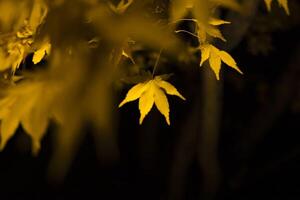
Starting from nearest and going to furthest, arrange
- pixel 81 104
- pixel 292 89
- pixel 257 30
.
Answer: pixel 81 104 → pixel 257 30 → pixel 292 89

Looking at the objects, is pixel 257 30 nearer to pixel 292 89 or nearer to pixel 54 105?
pixel 292 89

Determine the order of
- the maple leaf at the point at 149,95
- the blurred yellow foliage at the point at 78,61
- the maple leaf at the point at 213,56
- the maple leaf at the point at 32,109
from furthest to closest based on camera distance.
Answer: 1. the maple leaf at the point at 213,56
2. the maple leaf at the point at 149,95
3. the maple leaf at the point at 32,109
4. the blurred yellow foliage at the point at 78,61

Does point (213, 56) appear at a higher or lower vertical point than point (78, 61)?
higher

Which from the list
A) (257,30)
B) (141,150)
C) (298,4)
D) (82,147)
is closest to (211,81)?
(257,30)

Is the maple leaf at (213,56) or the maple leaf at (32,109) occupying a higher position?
the maple leaf at (213,56)

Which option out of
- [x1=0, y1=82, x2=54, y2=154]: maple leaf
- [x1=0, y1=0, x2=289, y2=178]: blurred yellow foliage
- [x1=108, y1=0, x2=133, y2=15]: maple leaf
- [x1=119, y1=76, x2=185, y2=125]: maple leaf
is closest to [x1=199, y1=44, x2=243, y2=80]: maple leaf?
[x1=119, y1=76, x2=185, y2=125]: maple leaf

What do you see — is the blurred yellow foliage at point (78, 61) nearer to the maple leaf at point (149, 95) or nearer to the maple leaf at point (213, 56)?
the maple leaf at point (149, 95)

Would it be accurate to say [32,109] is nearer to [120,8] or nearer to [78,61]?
[78,61]

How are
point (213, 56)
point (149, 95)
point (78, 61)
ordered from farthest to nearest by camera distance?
1. point (213, 56)
2. point (149, 95)
3. point (78, 61)

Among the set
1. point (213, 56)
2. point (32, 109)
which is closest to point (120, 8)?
point (32, 109)

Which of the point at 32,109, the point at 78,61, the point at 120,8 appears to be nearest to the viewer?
the point at 78,61

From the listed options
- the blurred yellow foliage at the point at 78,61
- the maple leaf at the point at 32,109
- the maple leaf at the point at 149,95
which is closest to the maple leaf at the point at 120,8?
the blurred yellow foliage at the point at 78,61
